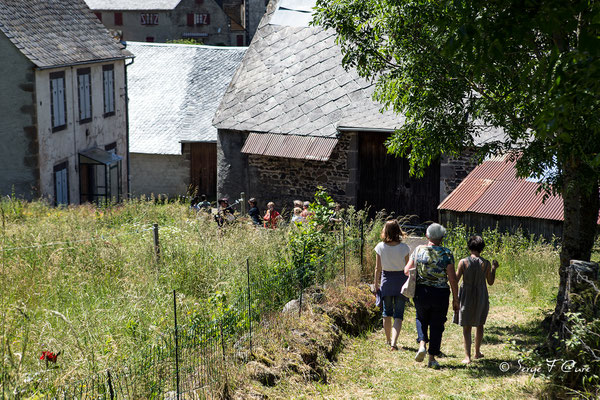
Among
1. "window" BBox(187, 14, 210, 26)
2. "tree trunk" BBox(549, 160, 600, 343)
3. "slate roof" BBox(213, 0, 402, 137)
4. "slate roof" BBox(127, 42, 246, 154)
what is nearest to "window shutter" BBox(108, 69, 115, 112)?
"slate roof" BBox(127, 42, 246, 154)

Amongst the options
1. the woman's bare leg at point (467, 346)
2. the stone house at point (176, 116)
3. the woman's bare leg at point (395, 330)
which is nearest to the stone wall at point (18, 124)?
the stone house at point (176, 116)

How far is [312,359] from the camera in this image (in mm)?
6875

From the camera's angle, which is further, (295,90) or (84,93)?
(84,93)

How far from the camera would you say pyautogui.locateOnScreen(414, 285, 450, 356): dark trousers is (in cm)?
724

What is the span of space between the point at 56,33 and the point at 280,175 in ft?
23.8

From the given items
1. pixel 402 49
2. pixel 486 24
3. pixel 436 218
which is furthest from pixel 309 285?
pixel 436 218

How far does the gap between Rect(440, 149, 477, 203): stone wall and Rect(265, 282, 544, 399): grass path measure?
27.8 feet

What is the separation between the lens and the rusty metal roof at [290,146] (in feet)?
60.0

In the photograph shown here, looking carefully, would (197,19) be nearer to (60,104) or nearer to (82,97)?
(82,97)

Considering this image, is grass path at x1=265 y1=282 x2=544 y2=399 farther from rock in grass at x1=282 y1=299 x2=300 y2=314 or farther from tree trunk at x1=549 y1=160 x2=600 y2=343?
tree trunk at x1=549 y1=160 x2=600 y2=343

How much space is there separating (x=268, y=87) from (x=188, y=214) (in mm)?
6005

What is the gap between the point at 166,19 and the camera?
190ft

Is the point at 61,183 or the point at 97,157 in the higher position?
the point at 97,157

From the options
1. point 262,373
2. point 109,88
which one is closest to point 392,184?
point 109,88
